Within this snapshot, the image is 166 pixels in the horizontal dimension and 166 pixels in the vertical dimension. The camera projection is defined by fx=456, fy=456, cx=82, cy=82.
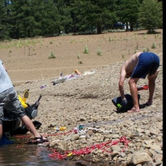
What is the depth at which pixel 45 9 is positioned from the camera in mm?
53469

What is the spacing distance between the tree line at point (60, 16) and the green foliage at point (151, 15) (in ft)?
10.1

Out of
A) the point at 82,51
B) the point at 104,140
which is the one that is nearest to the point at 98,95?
the point at 104,140

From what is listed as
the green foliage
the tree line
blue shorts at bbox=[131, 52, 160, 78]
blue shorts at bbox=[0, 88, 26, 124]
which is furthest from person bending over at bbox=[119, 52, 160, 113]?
the tree line

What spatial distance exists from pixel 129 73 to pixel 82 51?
18991 mm

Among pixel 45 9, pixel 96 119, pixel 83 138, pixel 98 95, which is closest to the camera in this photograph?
pixel 83 138

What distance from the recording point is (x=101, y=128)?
292 inches

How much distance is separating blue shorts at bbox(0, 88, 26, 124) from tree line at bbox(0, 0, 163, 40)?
38525 mm

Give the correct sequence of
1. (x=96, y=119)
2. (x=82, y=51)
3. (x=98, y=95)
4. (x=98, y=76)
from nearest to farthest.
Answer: (x=96, y=119)
(x=98, y=95)
(x=98, y=76)
(x=82, y=51)

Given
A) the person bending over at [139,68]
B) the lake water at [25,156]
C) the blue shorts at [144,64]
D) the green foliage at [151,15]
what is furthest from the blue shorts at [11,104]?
the green foliage at [151,15]

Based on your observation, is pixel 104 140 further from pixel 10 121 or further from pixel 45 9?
pixel 45 9

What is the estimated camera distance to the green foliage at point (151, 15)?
130 feet

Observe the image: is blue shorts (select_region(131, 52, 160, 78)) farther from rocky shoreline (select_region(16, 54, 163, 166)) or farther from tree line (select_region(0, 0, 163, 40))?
tree line (select_region(0, 0, 163, 40))

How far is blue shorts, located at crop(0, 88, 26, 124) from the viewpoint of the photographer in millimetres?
7027

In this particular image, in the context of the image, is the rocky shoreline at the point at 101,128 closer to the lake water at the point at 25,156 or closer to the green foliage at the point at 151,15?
the lake water at the point at 25,156
